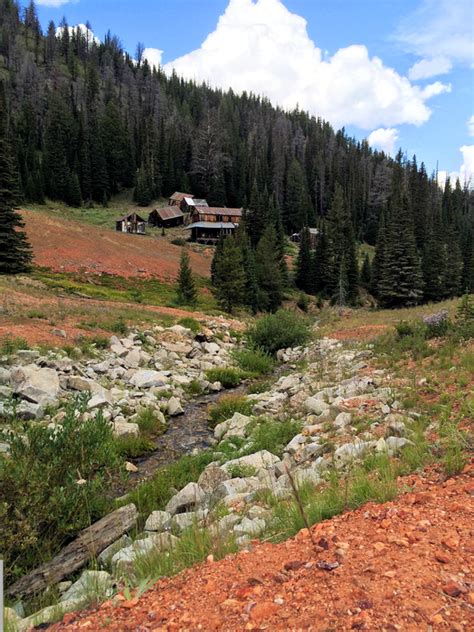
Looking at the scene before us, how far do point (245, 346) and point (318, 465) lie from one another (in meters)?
18.5

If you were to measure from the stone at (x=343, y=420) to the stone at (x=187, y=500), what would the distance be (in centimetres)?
316

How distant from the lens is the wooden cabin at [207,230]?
3081 inches

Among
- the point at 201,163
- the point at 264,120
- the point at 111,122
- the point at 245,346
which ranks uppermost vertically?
the point at 264,120

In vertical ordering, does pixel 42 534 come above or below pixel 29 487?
below

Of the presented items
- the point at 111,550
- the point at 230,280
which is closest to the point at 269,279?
the point at 230,280

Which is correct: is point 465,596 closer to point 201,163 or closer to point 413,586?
point 413,586

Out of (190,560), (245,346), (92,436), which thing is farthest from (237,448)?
(245,346)

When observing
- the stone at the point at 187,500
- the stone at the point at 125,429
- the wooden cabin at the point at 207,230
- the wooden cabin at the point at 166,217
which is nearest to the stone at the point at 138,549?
the stone at the point at 187,500

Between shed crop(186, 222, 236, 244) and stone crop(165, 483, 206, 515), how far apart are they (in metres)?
73.3

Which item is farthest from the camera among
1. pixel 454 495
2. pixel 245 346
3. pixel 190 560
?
pixel 245 346

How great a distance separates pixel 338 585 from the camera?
2902 mm

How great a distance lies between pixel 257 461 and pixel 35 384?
291 inches

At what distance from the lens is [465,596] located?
264 cm

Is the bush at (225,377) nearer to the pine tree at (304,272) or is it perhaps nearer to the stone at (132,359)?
the stone at (132,359)
